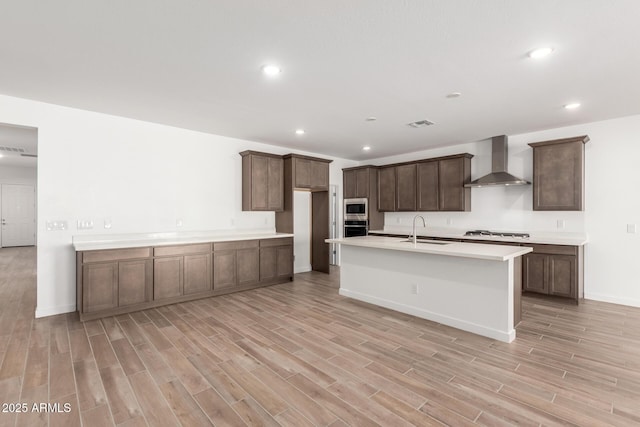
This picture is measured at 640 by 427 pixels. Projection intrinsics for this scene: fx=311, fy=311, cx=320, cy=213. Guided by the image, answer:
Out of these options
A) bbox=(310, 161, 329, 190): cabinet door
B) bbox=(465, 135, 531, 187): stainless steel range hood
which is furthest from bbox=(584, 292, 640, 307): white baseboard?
bbox=(310, 161, 329, 190): cabinet door

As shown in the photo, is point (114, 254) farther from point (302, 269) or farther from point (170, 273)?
point (302, 269)

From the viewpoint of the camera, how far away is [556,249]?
452 centimetres

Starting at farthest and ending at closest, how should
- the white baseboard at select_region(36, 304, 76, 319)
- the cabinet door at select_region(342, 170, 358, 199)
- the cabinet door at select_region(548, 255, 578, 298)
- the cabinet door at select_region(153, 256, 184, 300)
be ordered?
the cabinet door at select_region(342, 170, 358, 199) < the cabinet door at select_region(548, 255, 578, 298) < the cabinet door at select_region(153, 256, 184, 300) < the white baseboard at select_region(36, 304, 76, 319)

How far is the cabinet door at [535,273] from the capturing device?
4625 millimetres

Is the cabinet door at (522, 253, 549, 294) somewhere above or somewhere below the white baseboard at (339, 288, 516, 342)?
above

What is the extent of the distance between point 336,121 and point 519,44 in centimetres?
250

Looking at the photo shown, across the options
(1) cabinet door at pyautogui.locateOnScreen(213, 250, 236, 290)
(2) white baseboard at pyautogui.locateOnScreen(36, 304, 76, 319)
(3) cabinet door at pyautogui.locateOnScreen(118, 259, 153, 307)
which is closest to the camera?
(2) white baseboard at pyautogui.locateOnScreen(36, 304, 76, 319)

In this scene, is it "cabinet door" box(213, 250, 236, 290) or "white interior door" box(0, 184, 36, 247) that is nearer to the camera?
"cabinet door" box(213, 250, 236, 290)

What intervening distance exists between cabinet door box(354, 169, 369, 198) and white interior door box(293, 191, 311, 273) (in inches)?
45.2

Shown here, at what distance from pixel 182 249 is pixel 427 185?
4.66 meters

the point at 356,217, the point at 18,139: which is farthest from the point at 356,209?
the point at 18,139

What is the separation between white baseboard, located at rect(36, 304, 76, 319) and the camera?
12.6 feet

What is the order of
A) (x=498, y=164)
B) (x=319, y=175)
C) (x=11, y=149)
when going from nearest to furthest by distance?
1. (x=498, y=164)
2. (x=319, y=175)
3. (x=11, y=149)

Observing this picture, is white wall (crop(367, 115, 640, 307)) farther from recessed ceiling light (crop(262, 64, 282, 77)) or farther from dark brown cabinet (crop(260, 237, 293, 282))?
recessed ceiling light (crop(262, 64, 282, 77))
